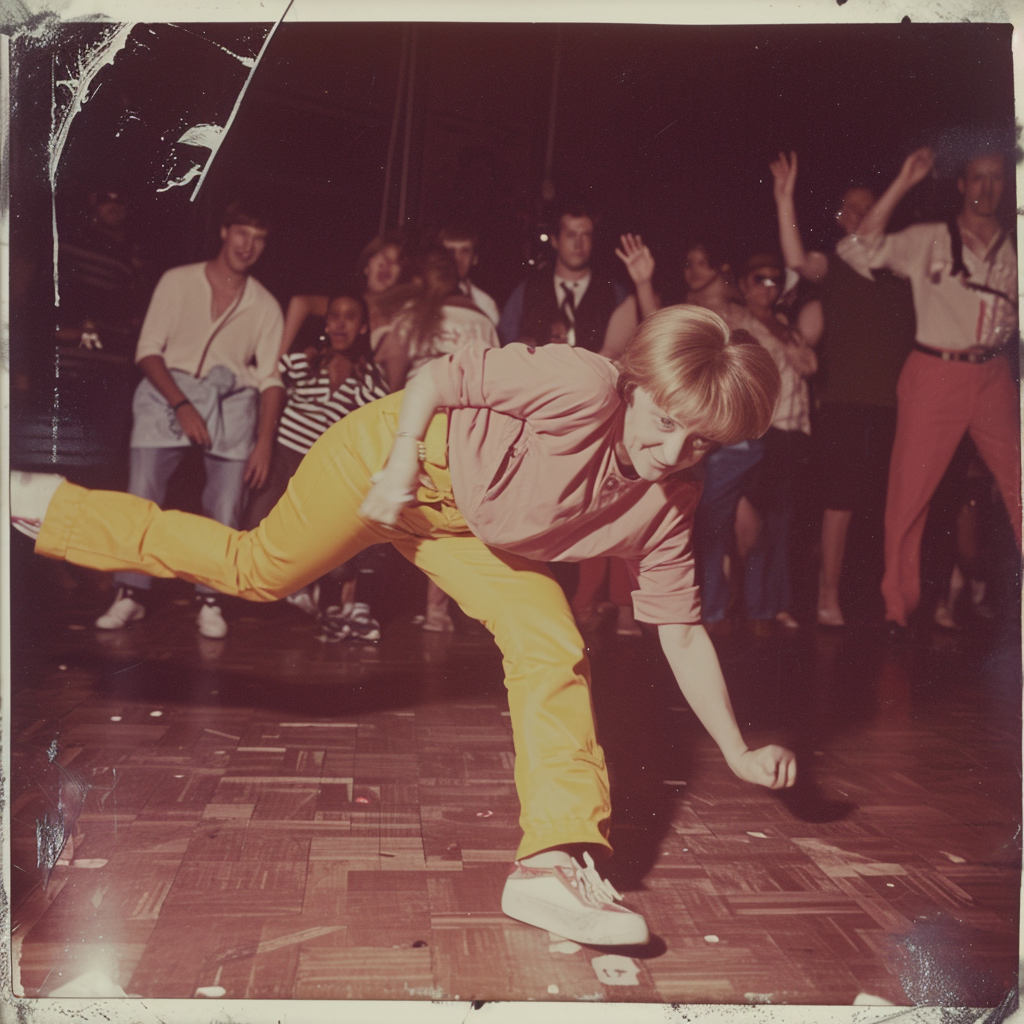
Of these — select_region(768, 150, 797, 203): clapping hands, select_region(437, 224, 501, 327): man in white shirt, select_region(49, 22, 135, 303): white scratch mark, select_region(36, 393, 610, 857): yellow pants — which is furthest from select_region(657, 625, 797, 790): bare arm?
select_region(49, 22, 135, 303): white scratch mark

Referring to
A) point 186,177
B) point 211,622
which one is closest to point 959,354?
point 186,177

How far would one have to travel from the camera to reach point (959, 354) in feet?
5.90

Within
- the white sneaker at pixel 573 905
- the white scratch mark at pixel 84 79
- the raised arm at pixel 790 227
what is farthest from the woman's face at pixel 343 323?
the white sneaker at pixel 573 905

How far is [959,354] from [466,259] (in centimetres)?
93

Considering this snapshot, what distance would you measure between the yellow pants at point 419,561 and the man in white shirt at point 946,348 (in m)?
0.78

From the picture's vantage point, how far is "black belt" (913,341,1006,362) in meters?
1.75

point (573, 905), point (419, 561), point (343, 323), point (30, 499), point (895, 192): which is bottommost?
point (573, 905)

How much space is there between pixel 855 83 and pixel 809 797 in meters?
1.28

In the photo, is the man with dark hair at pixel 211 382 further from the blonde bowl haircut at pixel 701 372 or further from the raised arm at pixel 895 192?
the raised arm at pixel 895 192

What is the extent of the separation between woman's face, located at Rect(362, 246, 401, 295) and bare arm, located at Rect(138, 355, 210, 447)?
43cm

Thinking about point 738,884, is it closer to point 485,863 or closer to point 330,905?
point 485,863

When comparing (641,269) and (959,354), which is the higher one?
(641,269)

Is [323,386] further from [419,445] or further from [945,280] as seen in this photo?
[945,280]

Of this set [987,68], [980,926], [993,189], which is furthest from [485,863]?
[987,68]
